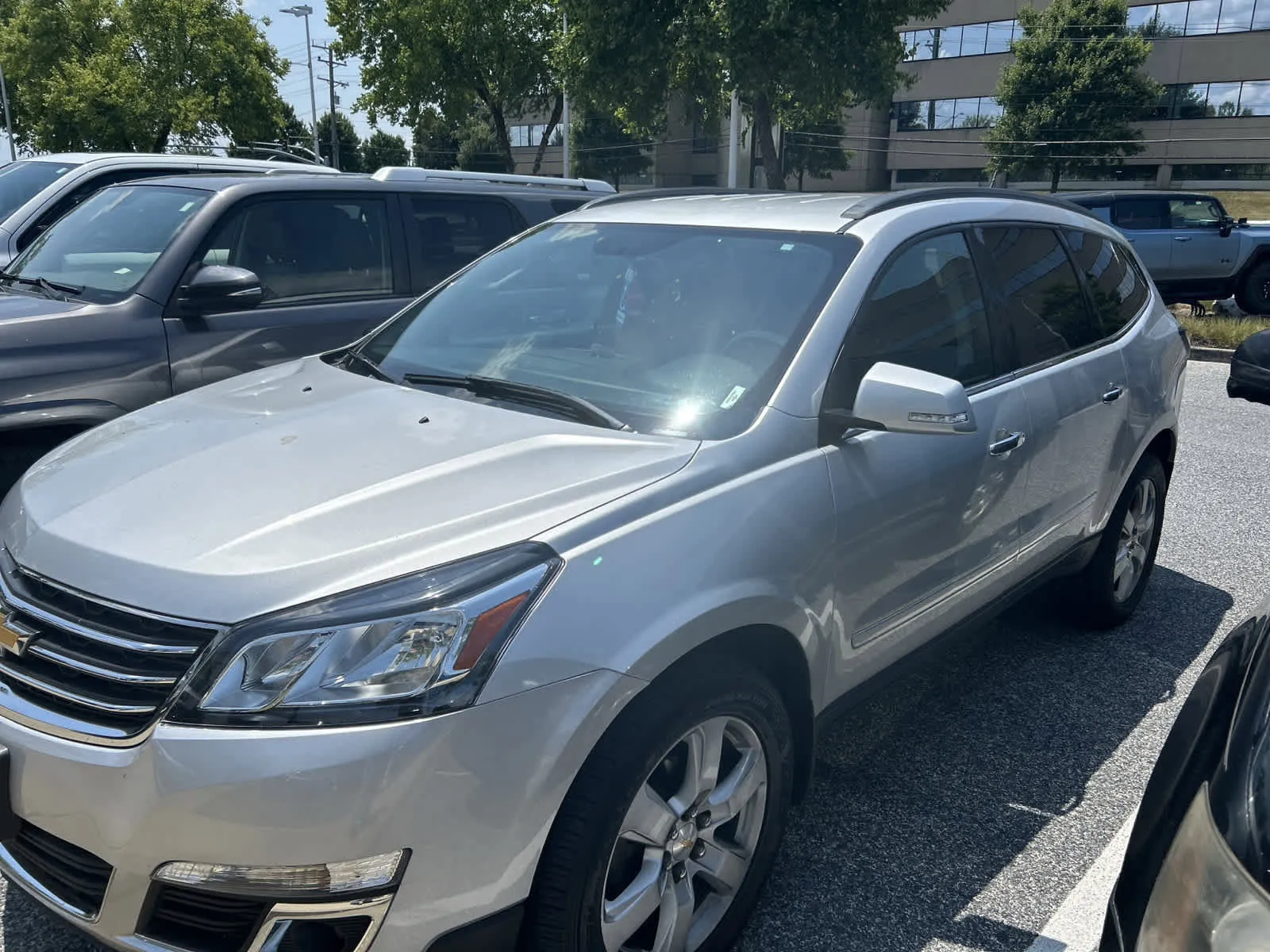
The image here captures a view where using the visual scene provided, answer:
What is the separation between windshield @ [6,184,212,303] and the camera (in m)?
4.77

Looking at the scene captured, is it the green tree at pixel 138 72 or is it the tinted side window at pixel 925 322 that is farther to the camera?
the green tree at pixel 138 72

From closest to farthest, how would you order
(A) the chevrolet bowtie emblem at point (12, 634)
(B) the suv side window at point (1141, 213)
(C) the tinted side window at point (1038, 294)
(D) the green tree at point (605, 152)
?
1. (A) the chevrolet bowtie emblem at point (12, 634)
2. (C) the tinted side window at point (1038, 294)
3. (B) the suv side window at point (1141, 213)
4. (D) the green tree at point (605, 152)

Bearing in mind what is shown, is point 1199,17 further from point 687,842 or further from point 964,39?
point 687,842

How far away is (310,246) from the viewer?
527 cm

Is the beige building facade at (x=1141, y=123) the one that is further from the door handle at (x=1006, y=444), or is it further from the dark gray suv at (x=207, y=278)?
the door handle at (x=1006, y=444)

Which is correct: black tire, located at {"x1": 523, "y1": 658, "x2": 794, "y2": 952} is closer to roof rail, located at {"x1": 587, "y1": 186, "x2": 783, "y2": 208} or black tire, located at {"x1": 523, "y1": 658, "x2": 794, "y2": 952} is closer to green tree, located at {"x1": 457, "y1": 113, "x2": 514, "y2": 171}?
roof rail, located at {"x1": 587, "y1": 186, "x2": 783, "y2": 208}

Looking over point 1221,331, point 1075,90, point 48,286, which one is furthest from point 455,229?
point 1075,90

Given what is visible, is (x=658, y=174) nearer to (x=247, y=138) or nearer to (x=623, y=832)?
(x=247, y=138)

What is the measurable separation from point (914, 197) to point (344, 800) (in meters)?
2.52

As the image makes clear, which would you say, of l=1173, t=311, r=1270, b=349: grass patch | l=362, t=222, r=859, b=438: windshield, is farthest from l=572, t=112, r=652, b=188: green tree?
l=362, t=222, r=859, b=438: windshield

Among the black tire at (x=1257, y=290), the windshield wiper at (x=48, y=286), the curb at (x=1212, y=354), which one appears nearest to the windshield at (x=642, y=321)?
the windshield wiper at (x=48, y=286)

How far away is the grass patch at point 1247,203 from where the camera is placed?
1689 inches

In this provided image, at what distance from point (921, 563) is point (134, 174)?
6640mm

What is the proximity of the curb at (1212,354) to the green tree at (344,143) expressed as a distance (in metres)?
68.7
